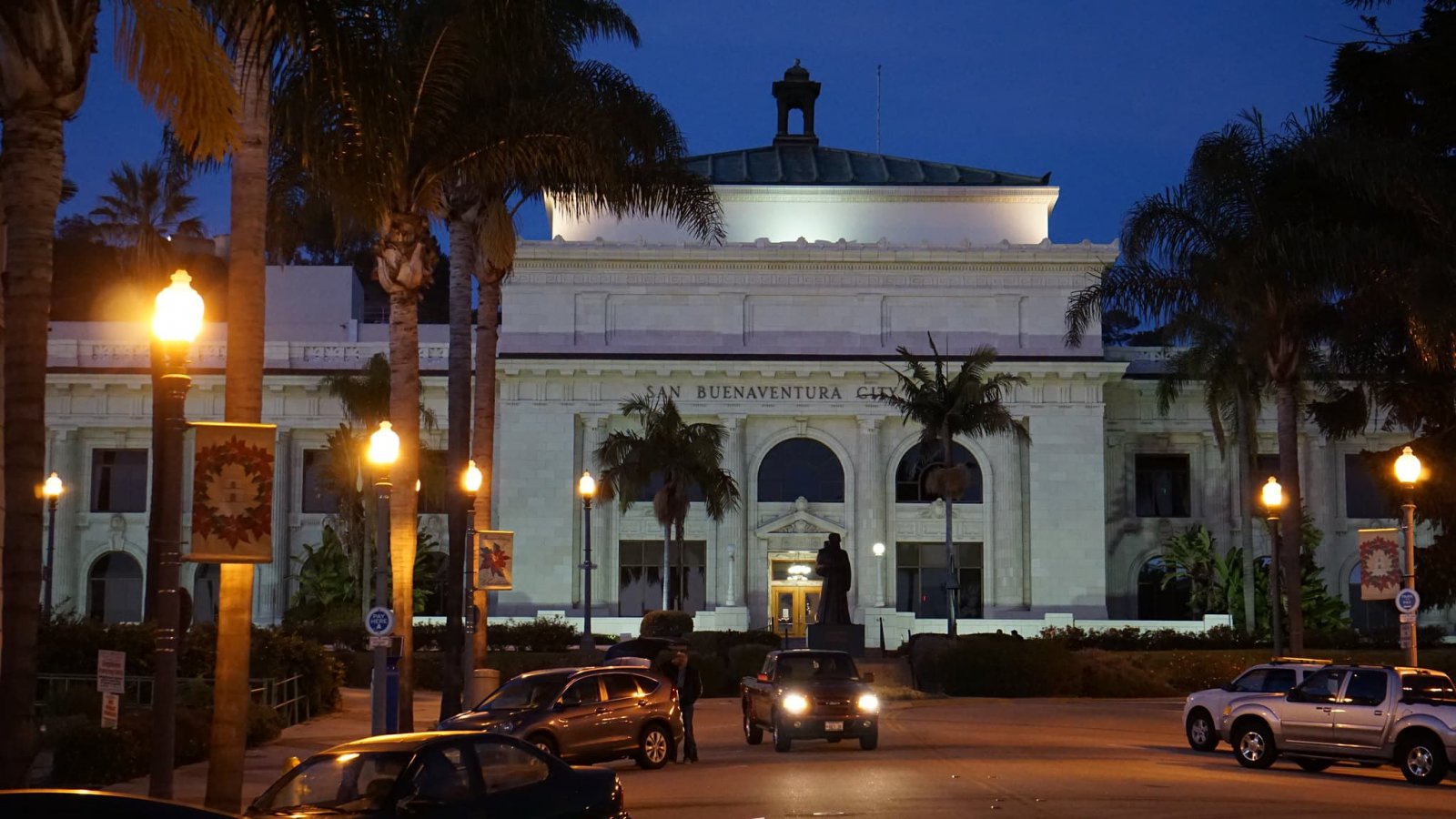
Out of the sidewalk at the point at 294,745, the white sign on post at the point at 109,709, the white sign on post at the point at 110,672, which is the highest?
the white sign on post at the point at 110,672

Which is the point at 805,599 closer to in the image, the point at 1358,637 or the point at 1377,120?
the point at 1358,637

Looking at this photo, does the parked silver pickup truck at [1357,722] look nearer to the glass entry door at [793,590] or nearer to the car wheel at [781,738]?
the car wheel at [781,738]

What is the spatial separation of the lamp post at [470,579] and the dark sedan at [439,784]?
16.2 meters

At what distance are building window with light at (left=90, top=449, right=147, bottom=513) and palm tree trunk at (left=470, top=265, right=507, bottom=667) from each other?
38.5 meters

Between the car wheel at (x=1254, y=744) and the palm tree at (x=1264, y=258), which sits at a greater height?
the palm tree at (x=1264, y=258)

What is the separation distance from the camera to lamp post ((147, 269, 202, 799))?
14203 mm

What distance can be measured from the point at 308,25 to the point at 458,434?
16.9 meters

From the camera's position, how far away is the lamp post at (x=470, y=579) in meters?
29.3

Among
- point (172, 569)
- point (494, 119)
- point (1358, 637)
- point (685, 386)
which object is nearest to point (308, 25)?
point (172, 569)

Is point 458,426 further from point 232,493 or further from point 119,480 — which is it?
point 119,480

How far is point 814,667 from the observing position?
89.4 feet

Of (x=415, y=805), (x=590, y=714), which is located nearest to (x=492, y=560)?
(x=590, y=714)

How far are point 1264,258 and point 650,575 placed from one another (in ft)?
124

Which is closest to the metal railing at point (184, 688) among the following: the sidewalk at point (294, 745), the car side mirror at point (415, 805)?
the sidewalk at point (294, 745)
